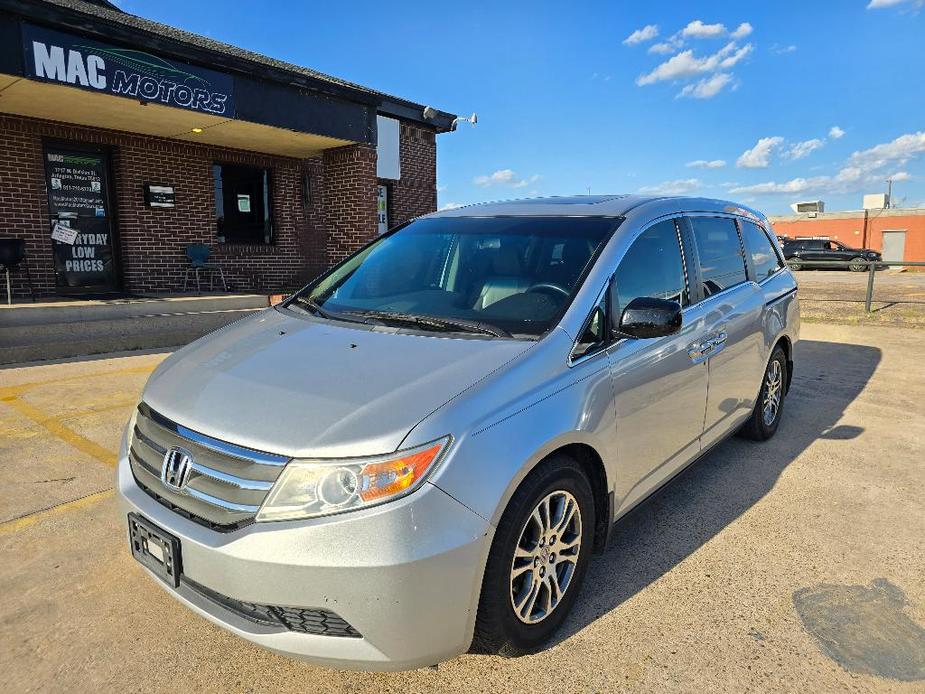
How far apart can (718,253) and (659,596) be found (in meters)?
2.25

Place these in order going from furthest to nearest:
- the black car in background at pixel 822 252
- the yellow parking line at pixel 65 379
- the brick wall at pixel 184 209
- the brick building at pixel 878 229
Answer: the brick building at pixel 878 229 → the black car in background at pixel 822 252 → the brick wall at pixel 184 209 → the yellow parking line at pixel 65 379

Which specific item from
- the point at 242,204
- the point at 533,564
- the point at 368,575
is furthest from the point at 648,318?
the point at 242,204

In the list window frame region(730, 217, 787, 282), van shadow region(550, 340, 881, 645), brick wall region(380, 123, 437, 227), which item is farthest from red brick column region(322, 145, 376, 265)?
van shadow region(550, 340, 881, 645)

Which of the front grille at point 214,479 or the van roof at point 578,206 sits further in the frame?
the van roof at point 578,206

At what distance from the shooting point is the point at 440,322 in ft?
9.02

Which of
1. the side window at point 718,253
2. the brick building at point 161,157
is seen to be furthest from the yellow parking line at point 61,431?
the side window at point 718,253

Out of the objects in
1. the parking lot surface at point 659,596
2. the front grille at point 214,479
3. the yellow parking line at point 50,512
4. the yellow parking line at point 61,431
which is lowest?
the parking lot surface at point 659,596

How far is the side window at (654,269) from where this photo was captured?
2936 mm

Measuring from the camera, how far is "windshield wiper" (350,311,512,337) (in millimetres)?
2586

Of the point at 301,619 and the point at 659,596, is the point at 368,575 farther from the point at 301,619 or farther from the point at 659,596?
the point at 659,596

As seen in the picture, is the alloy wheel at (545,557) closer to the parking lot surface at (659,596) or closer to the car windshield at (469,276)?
the parking lot surface at (659,596)

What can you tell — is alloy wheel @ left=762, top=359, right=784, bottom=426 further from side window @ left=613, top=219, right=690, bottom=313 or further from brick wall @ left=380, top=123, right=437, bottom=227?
brick wall @ left=380, top=123, right=437, bottom=227

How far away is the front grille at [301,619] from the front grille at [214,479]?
27 cm

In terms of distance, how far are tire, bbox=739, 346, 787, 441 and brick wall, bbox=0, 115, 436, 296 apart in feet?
25.9
